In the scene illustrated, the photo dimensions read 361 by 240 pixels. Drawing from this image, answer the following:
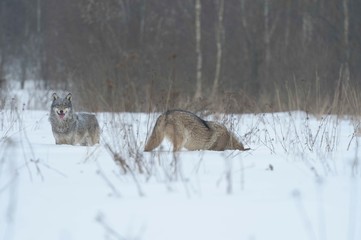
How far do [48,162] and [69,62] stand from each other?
15.5 m

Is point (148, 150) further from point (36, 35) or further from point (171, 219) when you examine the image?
point (36, 35)

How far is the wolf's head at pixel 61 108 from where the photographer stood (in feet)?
24.7

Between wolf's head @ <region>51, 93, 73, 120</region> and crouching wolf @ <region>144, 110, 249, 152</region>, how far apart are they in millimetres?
1922

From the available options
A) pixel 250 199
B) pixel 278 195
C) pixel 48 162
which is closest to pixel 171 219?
pixel 250 199

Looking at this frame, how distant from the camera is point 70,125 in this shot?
7.65 meters

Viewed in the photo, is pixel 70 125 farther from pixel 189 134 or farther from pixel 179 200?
pixel 179 200

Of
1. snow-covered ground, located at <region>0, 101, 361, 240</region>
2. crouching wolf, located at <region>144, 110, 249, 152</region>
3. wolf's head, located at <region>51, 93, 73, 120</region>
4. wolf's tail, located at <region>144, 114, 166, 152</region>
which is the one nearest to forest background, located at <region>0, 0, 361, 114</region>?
wolf's head, located at <region>51, 93, 73, 120</region>

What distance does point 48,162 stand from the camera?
199 inches

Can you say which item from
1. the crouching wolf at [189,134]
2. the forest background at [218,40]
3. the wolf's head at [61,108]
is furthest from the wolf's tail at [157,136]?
the forest background at [218,40]

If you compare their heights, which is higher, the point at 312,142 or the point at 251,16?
the point at 251,16

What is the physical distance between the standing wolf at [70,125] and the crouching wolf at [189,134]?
6.20 feet

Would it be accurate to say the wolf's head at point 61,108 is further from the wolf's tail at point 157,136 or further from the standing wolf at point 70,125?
the wolf's tail at point 157,136

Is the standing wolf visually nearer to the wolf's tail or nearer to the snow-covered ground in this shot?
the wolf's tail

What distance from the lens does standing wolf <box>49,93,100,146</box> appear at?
7477mm
